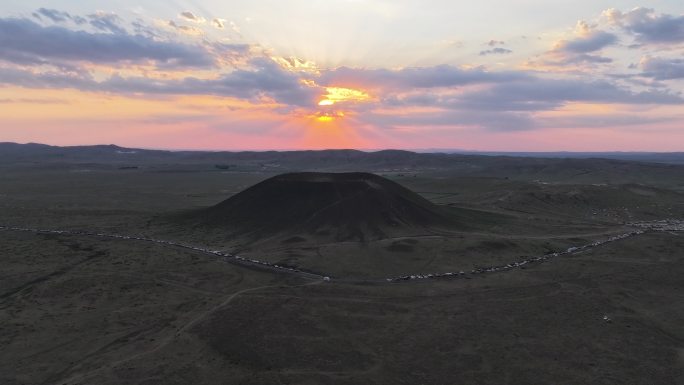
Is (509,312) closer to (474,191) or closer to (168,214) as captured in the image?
(168,214)

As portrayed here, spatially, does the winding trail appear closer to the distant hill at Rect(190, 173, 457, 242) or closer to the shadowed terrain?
the shadowed terrain

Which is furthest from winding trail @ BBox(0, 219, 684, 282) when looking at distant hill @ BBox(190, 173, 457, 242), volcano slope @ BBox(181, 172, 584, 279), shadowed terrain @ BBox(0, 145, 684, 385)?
distant hill @ BBox(190, 173, 457, 242)

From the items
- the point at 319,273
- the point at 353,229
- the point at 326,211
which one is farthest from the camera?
the point at 326,211

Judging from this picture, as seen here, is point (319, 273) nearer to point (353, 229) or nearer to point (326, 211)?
point (353, 229)

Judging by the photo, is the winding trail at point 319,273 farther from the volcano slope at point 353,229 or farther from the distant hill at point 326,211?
the distant hill at point 326,211

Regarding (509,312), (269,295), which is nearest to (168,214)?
(269,295)

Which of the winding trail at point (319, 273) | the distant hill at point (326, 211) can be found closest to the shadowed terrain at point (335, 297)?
the distant hill at point (326, 211)

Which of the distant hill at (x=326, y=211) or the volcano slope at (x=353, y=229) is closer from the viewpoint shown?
the volcano slope at (x=353, y=229)

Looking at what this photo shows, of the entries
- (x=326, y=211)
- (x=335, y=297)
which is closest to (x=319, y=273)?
(x=335, y=297)
